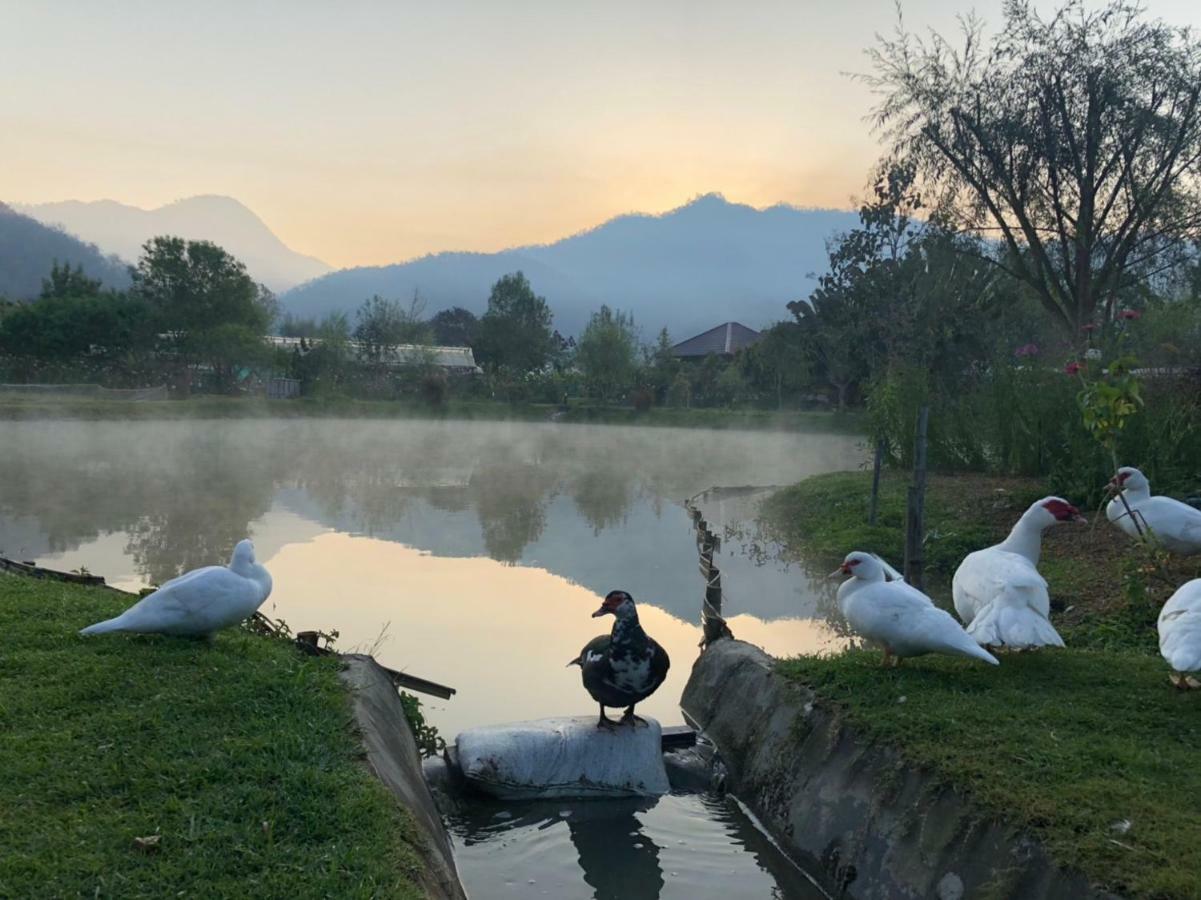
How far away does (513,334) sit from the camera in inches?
3081

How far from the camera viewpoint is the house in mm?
79375

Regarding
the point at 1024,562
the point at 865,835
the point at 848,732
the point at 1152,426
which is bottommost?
the point at 865,835

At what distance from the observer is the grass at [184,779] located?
12.1 ft

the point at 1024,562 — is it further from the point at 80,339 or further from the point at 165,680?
the point at 80,339

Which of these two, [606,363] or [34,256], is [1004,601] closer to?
[606,363]

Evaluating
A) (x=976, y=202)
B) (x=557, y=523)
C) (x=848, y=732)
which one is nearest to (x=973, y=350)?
(x=976, y=202)

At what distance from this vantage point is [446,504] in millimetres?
20766

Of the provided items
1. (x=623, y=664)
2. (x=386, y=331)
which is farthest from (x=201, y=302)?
(x=623, y=664)

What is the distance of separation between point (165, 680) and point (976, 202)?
23.4m

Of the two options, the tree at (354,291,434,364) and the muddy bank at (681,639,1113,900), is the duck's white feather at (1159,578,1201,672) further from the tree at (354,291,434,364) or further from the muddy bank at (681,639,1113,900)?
the tree at (354,291,434,364)

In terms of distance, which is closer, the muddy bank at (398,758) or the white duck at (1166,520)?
the muddy bank at (398,758)

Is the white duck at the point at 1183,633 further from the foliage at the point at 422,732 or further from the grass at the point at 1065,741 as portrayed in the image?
the foliage at the point at 422,732

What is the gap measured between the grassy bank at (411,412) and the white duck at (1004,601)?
34.5 meters

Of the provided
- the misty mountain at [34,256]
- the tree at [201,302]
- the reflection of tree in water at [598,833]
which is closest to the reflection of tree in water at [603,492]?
the reflection of tree in water at [598,833]
